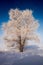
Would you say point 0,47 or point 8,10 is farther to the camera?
point 0,47

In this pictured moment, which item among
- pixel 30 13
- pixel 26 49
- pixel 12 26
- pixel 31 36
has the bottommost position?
Result: pixel 26 49

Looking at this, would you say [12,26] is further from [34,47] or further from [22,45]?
[34,47]

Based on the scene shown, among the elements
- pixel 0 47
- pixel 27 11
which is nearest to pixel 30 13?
pixel 27 11

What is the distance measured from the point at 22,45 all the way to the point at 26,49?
0.25 meters

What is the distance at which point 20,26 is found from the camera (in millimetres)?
5398

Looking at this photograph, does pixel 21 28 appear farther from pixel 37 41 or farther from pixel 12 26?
pixel 37 41

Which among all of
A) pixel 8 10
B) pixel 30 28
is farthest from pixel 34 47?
pixel 8 10

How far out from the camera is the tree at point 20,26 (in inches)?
213

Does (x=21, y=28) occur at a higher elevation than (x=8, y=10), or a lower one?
lower

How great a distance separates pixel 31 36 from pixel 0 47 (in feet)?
4.31

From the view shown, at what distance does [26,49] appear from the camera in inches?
225

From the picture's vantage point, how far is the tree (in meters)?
5.41

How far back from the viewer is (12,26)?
5.45 metres

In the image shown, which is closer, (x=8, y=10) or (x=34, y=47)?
(x=8, y=10)
